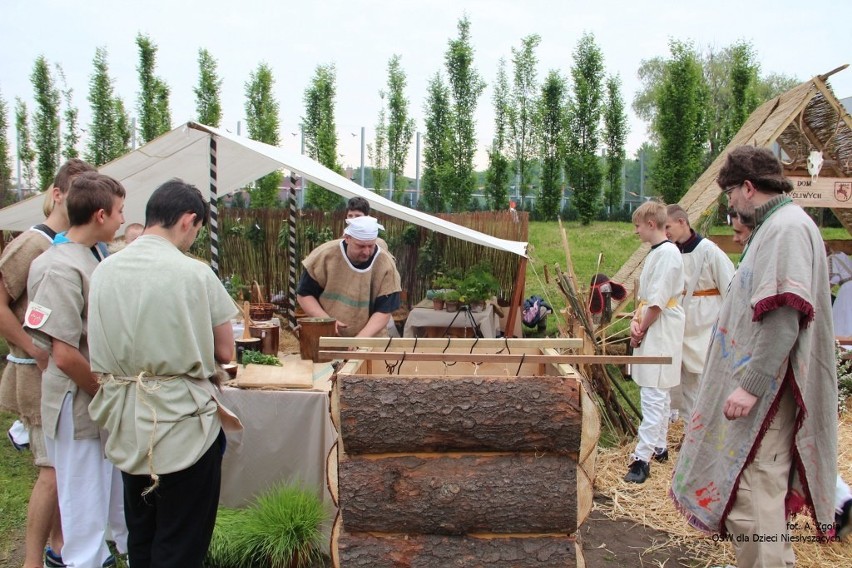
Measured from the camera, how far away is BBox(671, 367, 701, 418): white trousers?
4.78m

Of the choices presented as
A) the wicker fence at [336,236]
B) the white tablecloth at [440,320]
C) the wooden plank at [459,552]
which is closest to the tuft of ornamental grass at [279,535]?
the wooden plank at [459,552]

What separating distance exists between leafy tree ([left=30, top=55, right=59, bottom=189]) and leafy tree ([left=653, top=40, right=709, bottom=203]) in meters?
16.7

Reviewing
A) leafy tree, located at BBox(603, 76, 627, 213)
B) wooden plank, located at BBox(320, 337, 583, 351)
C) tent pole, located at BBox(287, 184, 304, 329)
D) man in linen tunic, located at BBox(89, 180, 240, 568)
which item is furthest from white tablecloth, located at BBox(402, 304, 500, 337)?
leafy tree, located at BBox(603, 76, 627, 213)

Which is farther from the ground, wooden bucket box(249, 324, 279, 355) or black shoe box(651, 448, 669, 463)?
wooden bucket box(249, 324, 279, 355)

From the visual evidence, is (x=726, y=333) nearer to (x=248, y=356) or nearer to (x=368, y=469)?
(x=368, y=469)

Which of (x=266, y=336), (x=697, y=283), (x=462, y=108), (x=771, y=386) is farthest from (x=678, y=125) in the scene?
(x=771, y=386)

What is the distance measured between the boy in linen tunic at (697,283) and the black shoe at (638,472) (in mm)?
515

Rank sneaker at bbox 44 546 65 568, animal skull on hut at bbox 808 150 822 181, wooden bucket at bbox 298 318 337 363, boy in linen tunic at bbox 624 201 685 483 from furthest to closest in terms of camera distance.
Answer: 1. animal skull on hut at bbox 808 150 822 181
2. boy in linen tunic at bbox 624 201 685 483
3. wooden bucket at bbox 298 318 337 363
4. sneaker at bbox 44 546 65 568

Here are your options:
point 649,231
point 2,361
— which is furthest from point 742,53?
point 2,361

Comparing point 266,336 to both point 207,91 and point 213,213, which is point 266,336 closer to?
point 213,213

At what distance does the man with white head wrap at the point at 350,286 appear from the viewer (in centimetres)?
416

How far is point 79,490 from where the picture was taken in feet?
8.96

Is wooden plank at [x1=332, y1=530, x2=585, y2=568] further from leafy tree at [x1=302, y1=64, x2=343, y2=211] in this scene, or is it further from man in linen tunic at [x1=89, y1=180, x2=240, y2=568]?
leafy tree at [x1=302, y1=64, x2=343, y2=211]

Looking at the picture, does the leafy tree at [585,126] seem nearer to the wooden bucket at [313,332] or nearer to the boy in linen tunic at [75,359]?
the wooden bucket at [313,332]
